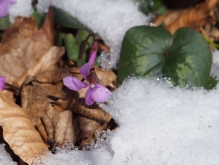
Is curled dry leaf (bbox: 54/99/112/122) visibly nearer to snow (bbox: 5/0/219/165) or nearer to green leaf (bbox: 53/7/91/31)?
snow (bbox: 5/0/219/165)

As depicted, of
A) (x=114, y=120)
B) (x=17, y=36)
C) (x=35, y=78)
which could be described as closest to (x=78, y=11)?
(x=17, y=36)

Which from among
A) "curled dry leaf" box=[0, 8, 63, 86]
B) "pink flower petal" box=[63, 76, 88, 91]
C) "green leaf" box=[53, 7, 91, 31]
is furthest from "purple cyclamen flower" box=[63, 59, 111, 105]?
"green leaf" box=[53, 7, 91, 31]

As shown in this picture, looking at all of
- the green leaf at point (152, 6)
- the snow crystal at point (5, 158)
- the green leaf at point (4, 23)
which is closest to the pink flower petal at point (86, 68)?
the snow crystal at point (5, 158)

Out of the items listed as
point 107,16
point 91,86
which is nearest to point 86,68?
point 91,86

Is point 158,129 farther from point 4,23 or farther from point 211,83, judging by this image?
point 4,23

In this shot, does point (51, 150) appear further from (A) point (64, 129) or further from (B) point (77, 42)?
(B) point (77, 42)
